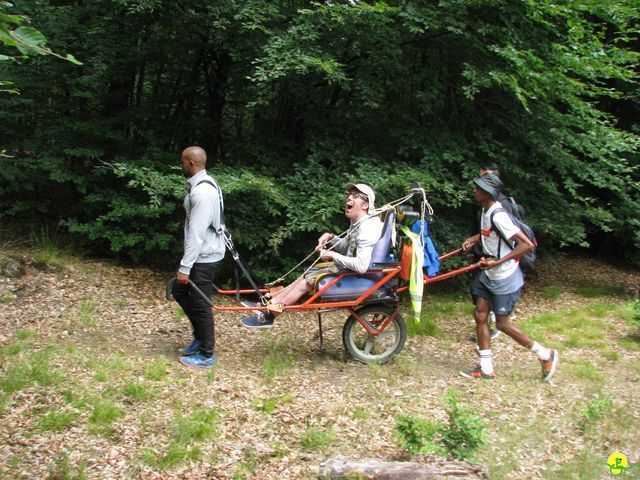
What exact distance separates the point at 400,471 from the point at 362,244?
2222 millimetres

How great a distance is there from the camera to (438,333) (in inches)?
278

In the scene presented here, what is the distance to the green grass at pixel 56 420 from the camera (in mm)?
3945

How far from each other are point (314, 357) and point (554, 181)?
515 cm

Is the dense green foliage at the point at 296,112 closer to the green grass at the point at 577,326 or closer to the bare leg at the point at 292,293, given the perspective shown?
the green grass at the point at 577,326

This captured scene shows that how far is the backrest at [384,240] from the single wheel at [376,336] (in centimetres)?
48

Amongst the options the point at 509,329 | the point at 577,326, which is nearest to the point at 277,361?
the point at 509,329

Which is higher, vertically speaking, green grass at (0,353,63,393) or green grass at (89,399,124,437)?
green grass at (89,399,124,437)

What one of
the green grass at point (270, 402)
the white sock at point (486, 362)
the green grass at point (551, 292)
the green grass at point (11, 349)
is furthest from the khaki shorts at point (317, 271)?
the green grass at point (551, 292)

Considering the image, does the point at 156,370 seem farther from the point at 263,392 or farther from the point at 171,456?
the point at 171,456

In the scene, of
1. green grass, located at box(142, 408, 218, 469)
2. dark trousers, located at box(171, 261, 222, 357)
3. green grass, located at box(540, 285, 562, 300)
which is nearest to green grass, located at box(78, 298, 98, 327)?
dark trousers, located at box(171, 261, 222, 357)

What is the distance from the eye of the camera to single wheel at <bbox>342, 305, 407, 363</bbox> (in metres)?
5.65

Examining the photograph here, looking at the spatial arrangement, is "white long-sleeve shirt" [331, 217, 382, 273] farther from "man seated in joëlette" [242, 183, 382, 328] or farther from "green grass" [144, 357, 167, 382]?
"green grass" [144, 357, 167, 382]

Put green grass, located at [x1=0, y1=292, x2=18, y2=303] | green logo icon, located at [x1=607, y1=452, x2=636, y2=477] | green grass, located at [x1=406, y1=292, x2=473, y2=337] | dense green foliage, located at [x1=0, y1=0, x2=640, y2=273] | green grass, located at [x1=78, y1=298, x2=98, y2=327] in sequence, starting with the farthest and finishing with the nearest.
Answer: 1. dense green foliage, located at [x1=0, y1=0, x2=640, y2=273]
2. green grass, located at [x1=406, y1=292, x2=473, y2=337]
3. green grass, located at [x1=0, y1=292, x2=18, y2=303]
4. green grass, located at [x1=78, y1=298, x2=98, y2=327]
5. green logo icon, located at [x1=607, y1=452, x2=636, y2=477]

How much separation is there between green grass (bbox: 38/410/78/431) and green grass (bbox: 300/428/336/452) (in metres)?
1.63
